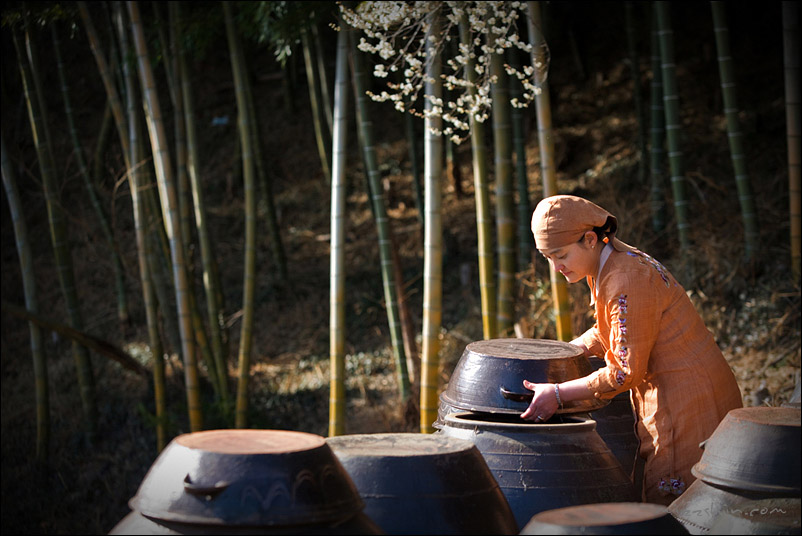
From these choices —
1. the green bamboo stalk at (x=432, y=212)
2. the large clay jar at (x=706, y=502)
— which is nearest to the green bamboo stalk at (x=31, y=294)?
the green bamboo stalk at (x=432, y=212)

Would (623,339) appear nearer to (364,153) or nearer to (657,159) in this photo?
(364,153)

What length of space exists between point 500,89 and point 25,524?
4.56 m

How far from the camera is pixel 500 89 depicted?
4633mm

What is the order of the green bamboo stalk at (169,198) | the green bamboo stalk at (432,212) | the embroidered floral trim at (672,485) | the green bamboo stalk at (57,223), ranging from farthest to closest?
the green bamboo stalk at (57,223) < the green bamboo stalk at (169,198) < the green bamboo stalk at (432,212) < the embroidered floral trim at (672,485)

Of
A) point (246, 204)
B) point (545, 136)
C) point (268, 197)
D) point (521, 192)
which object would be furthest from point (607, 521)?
point (268, 197)

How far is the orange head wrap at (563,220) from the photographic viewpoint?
7.24 feet

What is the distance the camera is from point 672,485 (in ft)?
7.55

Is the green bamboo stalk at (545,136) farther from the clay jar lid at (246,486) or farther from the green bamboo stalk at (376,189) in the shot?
the clay jar lid at (246,486)

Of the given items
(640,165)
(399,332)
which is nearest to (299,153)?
(640,165)

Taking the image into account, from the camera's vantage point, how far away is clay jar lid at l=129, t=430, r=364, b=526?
57.2 inches


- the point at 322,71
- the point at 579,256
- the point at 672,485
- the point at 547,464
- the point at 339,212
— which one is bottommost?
the point at 672,485

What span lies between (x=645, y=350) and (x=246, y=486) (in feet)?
3.84

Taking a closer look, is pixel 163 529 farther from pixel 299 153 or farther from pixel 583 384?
pixel 299 153

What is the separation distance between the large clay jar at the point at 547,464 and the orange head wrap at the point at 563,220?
1.57 ft
